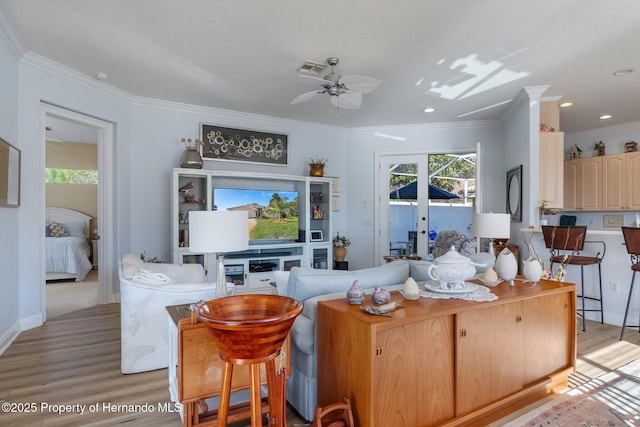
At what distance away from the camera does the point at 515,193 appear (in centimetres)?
473

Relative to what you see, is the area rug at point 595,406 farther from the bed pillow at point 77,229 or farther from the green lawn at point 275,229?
the bed pillow at point 77,229

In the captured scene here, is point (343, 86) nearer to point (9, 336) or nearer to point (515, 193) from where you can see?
point (515, 193)

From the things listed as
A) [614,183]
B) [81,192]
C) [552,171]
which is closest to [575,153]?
[614,183]

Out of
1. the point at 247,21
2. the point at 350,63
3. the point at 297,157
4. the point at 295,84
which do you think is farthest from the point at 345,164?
the point at 247,21

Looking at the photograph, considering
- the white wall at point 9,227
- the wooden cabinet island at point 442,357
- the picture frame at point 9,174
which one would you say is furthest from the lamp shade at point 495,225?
the white wall at point 9,227

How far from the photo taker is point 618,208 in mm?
5785

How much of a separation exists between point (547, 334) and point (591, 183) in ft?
17.1

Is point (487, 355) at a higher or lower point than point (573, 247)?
lower

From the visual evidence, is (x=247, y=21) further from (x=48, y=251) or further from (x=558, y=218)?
(x=558, y=218)

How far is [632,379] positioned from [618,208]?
4.47 meters

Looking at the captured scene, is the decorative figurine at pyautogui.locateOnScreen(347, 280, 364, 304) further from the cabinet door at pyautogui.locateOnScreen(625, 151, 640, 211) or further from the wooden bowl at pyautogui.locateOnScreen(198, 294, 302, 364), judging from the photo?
the cabinet door at pyautogui.locateOnScreen(625, 151, 640, 211)

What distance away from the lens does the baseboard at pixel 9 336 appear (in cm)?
290

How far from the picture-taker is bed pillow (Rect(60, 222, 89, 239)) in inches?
271

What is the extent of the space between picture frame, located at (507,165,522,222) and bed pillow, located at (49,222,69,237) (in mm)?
7747
